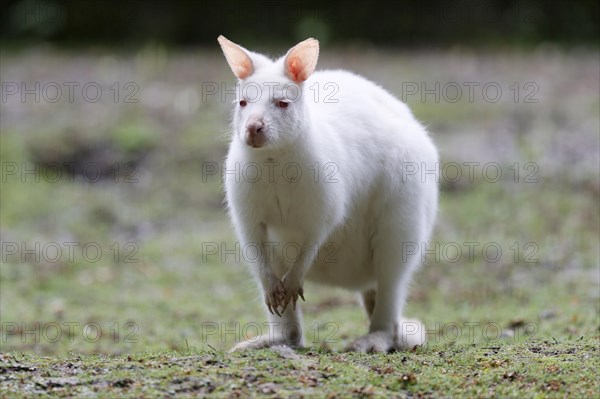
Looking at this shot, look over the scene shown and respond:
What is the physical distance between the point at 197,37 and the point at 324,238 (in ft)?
38.8

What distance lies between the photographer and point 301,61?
488 centimetres

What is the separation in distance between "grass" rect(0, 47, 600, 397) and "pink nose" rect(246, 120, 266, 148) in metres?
0.97

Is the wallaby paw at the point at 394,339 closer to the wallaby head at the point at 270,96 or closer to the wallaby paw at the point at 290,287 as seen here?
the wallaby paw at the point at 290,287

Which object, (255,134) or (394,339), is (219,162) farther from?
(255,134)

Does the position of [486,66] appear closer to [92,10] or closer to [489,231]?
[489,231]

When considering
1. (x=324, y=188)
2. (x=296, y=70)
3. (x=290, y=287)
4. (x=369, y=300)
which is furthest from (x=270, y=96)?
(x=369, y=300)

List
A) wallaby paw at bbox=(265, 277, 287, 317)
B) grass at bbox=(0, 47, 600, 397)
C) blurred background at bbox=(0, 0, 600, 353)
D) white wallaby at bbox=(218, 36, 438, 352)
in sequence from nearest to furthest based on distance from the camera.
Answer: grass at bbox=(0, 47, 600, 397) < white wallaby at bbox=(218, 36, 438, 352) < wallaby paw at bbox=(265, 277, 287, 317) < blurred background at bbox=(0, 0, 600, 353)

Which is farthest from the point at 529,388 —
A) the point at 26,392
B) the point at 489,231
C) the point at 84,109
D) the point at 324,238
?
the point at 84,109

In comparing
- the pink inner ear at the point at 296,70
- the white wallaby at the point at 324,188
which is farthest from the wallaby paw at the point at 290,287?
the pink inner ear at the point at 296,70

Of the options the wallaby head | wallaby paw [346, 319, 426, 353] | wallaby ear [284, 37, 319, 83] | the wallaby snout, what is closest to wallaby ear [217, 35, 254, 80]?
the wallaby head

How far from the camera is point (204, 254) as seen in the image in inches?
367

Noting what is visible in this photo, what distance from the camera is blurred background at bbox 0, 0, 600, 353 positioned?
7512mm

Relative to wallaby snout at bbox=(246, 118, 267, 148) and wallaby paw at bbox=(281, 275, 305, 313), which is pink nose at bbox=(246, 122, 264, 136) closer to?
wallaby snout at bbox=(246, 118, 267, 148)

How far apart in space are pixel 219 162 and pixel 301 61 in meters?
6.33
